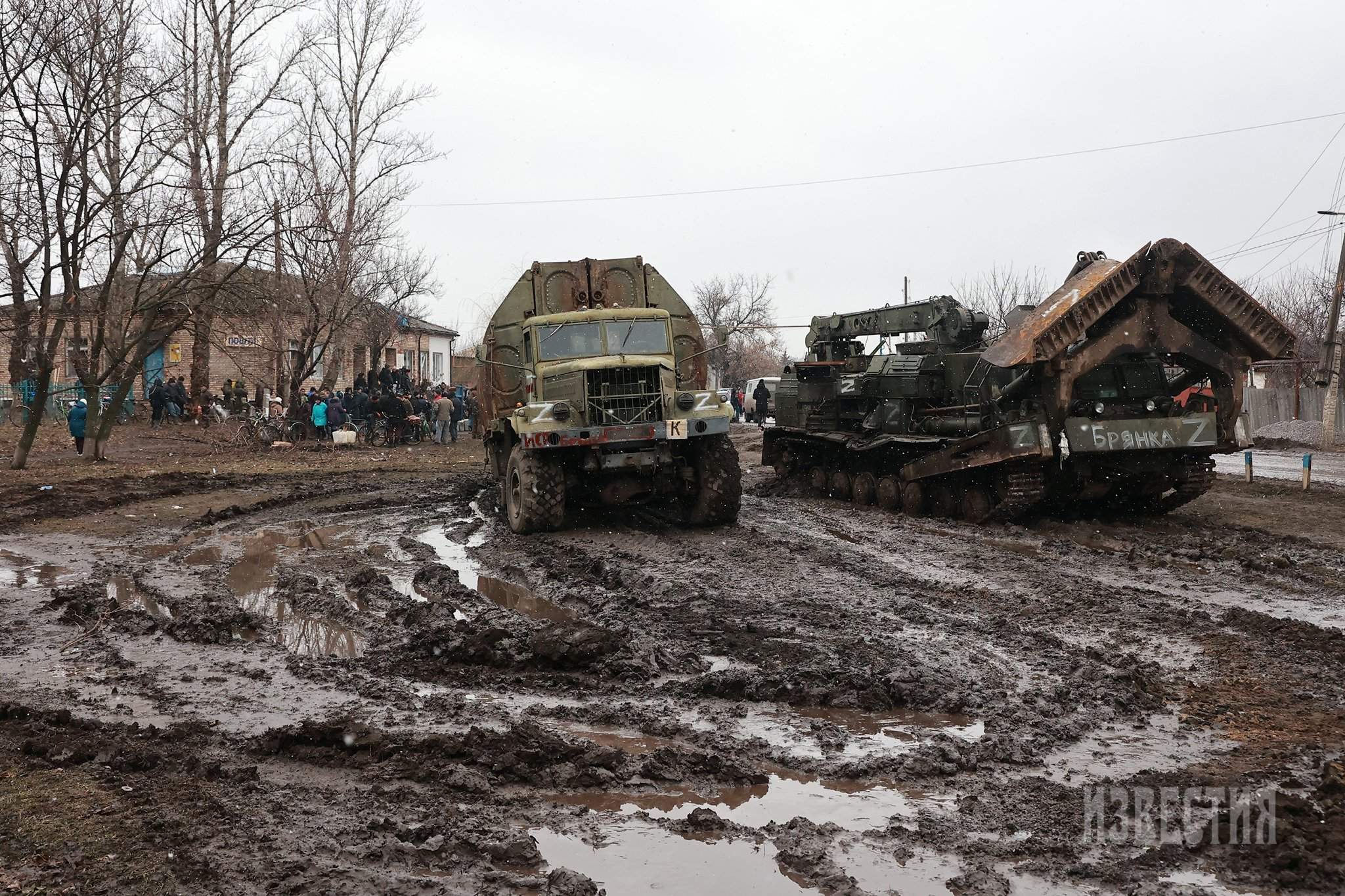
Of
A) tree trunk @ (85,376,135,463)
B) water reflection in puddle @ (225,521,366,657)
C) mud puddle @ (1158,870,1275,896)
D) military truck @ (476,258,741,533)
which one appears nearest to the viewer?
mud puddle @ (1158,870,1275,896)

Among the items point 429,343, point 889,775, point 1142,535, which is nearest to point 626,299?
point 1142,535

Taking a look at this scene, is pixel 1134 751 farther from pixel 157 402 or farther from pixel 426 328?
pixel 426 328

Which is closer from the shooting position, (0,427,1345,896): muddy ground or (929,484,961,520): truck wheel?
(0,427,1345,896): muddy ground

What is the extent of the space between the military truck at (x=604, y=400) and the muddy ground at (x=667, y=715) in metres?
1.47

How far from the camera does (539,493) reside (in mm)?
12992

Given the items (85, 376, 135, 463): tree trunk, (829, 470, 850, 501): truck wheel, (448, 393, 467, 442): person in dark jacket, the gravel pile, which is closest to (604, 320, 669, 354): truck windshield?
(829, 470, 850, 501): truck wheel

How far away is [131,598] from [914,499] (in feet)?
30.5

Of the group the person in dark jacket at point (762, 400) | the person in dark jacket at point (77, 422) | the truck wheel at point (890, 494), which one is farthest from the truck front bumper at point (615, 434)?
the person in dark jacket at point (762, 400)

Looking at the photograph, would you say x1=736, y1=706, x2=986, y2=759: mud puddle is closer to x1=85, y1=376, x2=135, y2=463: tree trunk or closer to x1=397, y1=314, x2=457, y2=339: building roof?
x1=85, y1=376, x2=135, y2=463: tree trunk

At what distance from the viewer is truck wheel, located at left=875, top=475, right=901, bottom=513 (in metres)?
15.6

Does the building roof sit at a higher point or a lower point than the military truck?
higher

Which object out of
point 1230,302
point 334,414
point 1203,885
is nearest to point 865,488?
point 1230,302

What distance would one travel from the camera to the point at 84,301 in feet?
76.4

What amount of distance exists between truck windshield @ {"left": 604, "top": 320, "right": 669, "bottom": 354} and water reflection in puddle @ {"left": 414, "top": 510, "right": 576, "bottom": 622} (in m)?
2.71
